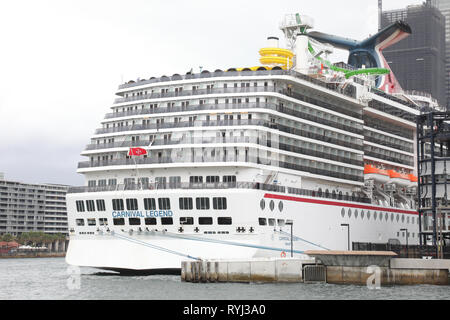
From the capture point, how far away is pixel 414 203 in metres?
89.9

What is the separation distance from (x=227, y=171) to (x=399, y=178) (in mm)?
30186

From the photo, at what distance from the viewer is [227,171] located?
62312 mm

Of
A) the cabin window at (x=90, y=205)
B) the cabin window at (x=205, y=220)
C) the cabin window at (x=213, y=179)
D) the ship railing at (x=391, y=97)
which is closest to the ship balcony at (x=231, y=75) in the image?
the cabin window at (x=213, y=179)

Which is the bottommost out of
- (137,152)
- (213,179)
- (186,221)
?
(186,221)

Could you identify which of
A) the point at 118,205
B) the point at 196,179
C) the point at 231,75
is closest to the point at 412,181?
the point at 231,75

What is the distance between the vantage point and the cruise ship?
197 feet

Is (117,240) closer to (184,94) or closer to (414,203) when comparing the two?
(184,94)

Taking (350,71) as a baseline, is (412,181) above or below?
below

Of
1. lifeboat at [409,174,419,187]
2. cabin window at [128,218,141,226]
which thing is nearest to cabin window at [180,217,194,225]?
cabin window at [128,218,141,226]

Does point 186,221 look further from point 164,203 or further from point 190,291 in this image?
point 190,291

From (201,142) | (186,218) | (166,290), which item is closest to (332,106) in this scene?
(201,142)

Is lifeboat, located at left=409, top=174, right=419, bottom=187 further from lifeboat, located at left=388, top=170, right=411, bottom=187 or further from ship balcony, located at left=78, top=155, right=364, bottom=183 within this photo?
ship balcony, located at left=78, top=155, right=364, bottom=183

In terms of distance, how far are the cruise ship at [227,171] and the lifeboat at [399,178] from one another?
4.27m

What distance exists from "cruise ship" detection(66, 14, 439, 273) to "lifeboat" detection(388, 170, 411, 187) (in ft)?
14.0
